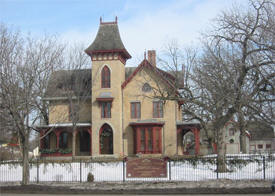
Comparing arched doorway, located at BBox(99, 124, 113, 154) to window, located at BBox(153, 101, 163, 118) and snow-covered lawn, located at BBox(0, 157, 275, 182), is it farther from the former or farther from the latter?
snow-covered lawn, located at BBox(0, 157, 275, 182)

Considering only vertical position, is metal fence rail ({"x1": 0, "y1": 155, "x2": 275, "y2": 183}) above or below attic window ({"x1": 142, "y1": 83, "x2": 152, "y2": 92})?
below

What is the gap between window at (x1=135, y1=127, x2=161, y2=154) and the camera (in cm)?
3559

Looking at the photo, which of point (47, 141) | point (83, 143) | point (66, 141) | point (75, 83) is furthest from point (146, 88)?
point (47, 141)

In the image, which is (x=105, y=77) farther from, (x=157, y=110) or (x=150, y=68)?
(x=157, y=110)

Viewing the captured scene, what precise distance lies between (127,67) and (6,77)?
26.0 meters

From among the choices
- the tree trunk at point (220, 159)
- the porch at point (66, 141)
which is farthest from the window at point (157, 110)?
the tree trunk at point (220, 159)

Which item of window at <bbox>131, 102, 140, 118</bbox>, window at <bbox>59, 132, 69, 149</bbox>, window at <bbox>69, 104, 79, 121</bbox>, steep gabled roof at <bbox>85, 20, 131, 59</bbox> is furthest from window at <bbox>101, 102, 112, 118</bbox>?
steep gabled roof at <bbox>85, 20, 131, 59</bbox>

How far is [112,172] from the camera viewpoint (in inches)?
882

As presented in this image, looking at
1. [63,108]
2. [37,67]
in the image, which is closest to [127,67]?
[63,108]

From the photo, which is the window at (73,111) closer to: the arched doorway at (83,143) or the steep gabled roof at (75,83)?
the steep gabled roof at (75,83)

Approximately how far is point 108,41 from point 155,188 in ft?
77.4

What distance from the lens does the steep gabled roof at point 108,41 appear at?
36281mm

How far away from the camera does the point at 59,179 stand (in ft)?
65.3

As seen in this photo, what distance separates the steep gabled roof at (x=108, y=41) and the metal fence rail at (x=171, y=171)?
1399cm
